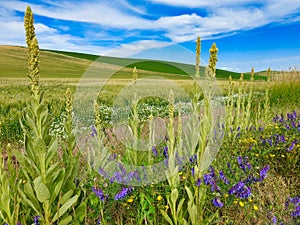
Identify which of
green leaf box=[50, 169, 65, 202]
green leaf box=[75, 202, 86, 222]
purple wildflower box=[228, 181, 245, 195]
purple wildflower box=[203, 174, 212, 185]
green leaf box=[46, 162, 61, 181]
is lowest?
green leaf box=[75, 202, 86, 222]

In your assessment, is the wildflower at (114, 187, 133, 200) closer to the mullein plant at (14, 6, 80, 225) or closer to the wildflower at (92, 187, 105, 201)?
the wildflower at (92, 187, 105, 201)

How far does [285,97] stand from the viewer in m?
11.0

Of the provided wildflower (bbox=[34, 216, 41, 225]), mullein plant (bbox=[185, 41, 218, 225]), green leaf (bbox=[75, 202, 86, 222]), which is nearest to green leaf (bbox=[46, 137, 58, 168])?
wildflower (bbox=[34, 216, 41, 225])

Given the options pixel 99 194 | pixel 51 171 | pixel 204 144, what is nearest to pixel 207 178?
pixel 204 144

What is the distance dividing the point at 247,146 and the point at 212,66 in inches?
117

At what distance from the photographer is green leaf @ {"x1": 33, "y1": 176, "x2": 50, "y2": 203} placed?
6.56ft

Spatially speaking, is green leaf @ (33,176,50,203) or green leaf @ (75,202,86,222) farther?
green leaf @ (75,202,86,222)

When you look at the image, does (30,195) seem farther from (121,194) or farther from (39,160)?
(121,194)

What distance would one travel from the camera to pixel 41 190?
203cm

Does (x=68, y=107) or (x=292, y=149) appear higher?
(x=68, y=107)

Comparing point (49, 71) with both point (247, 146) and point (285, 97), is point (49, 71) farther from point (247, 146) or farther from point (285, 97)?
point (247, 146)

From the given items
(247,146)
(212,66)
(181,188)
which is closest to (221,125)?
(247,146)

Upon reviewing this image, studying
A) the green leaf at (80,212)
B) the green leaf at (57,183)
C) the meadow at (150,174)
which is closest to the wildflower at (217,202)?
the meadow at (150,174)

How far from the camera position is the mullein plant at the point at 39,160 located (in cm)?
198
